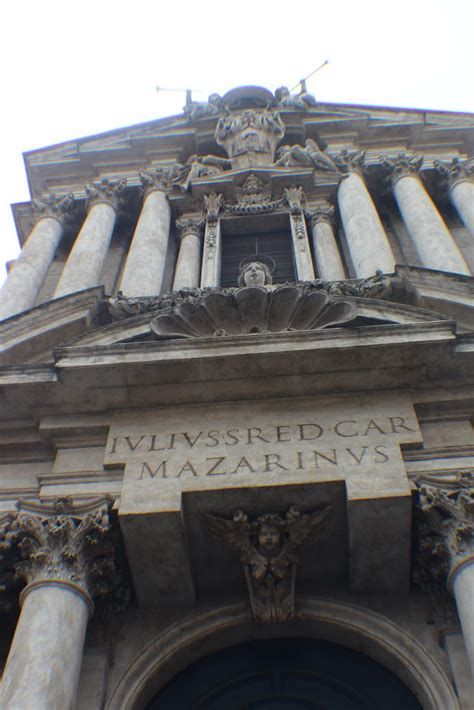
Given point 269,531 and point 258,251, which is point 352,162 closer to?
point 258,251

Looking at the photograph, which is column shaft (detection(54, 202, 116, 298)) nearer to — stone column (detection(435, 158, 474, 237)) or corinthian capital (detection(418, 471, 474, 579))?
stone column (detection(435, 158, 474, 237))

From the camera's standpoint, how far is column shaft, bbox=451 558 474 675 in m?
6.95

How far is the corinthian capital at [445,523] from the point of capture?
25.1ft

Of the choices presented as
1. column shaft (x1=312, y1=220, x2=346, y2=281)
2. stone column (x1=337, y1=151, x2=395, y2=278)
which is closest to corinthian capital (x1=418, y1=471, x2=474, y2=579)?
stone column (x1=337, y1=151, x2=395, y2=278)

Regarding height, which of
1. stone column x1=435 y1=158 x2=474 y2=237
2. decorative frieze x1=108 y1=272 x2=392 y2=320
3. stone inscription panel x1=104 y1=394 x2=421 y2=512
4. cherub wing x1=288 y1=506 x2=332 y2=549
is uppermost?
stone column x1=435 y1=158 x2=474 y2=237

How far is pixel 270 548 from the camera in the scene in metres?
8.25

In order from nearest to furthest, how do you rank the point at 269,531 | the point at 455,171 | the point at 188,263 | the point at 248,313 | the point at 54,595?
the point at 54,595 < the point at 269,531 < the point at 248,313 < the point at 188,263 < the point at 455,171

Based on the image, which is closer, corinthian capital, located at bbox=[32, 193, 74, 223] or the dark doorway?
the dark doorway

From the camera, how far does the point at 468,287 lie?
10664 millimetres

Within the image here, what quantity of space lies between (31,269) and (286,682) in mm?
8429

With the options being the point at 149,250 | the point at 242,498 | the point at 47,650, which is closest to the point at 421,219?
the point at 149,250

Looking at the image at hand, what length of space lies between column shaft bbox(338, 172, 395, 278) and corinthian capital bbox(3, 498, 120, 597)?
640cm

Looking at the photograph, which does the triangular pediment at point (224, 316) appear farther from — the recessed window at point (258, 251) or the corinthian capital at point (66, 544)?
the recessed window at point (258, 251)

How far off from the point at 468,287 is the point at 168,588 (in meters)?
5.29
